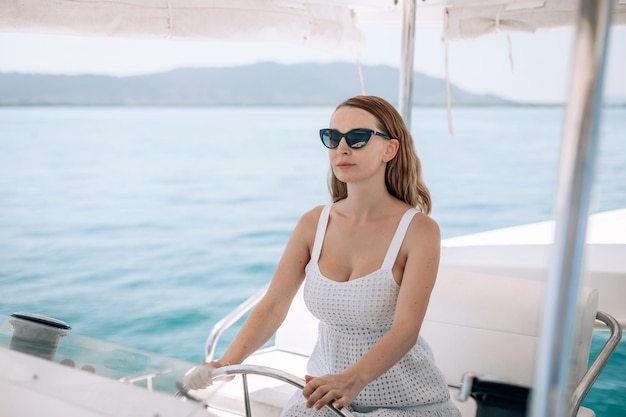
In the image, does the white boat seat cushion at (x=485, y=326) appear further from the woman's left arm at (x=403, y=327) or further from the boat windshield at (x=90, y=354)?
the boat windshield at (x=90, y=354)

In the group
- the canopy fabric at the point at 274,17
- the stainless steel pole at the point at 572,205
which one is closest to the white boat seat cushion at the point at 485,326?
the canopy fabric at the point at 274,17

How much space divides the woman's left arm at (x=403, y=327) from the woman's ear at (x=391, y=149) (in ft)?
0.62

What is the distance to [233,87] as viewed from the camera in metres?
30.1

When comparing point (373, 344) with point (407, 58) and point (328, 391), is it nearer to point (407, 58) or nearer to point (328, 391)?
point (328, 391)

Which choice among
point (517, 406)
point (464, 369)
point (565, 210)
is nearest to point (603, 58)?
point (565, 210)

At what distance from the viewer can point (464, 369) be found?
2619 mm

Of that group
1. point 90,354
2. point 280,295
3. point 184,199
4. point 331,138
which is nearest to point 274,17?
point 331,138

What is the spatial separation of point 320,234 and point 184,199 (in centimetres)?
1570

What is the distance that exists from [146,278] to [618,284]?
917 centimetres

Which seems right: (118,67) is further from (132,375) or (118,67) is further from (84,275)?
(132,375)

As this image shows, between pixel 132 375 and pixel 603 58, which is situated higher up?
pixel 603 58

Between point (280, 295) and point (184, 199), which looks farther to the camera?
point (184, 199)

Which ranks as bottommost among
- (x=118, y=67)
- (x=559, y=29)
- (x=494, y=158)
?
(x=559, y=29)

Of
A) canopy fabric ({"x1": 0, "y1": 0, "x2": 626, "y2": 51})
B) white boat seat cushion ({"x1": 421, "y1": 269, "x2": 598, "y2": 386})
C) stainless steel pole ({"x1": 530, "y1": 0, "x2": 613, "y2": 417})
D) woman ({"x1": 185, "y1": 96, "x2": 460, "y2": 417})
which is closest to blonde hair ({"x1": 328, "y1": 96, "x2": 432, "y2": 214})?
woman ({"x1": 185, "y1": 96, "x2": 460, "y2": 417})
